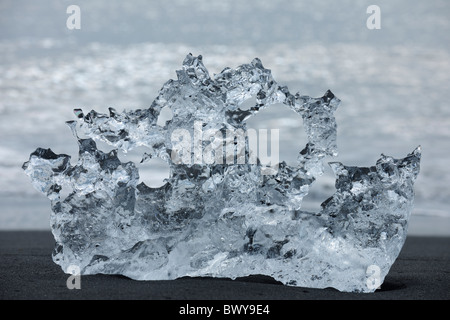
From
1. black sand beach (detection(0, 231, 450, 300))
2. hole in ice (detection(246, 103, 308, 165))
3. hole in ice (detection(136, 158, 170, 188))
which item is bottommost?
black sand beach (detection(0, 231, 450, 300))

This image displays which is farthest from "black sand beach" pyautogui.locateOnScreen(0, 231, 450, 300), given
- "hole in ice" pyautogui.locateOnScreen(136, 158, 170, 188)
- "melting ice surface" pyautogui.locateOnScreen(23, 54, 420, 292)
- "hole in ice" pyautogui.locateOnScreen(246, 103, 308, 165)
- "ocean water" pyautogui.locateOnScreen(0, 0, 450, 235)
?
"hole in ice" pyautogui.locateOnScreen(246, 103, 308, 165)

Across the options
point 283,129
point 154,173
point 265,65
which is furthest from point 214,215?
point 265,65

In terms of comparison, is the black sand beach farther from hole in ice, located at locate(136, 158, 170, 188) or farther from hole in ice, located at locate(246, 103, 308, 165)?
hole in ice, located at locate(246, 103, 308, 165)

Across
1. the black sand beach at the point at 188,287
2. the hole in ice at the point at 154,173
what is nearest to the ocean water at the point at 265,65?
the hole in ice at the point at 154,173

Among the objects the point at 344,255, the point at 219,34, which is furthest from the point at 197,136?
the point at 219,34

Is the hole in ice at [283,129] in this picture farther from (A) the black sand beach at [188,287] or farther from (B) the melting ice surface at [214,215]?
(B) the melting ice surface at [214,215]

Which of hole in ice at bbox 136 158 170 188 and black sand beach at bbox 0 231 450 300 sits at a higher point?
hole in ice at bbox 136 158 170 188

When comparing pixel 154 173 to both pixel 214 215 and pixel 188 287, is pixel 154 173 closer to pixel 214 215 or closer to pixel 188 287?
pixel 214 215
